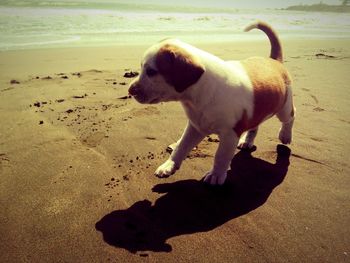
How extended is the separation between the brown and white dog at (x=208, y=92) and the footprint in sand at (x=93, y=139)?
962 millimetres

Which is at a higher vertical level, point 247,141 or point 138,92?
point 138,92

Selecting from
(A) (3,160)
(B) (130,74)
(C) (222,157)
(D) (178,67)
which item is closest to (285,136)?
(C) (222,157)

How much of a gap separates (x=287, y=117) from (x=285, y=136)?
254 mm

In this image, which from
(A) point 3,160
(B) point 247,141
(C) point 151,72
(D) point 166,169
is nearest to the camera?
(C) point 151,72

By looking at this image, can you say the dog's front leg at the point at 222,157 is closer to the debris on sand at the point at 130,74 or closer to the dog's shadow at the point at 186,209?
the dog's shadow at the point at 186,209

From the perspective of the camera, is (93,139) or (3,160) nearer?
(3,160)

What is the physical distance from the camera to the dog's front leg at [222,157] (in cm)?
270

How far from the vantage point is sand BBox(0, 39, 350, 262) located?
2.23 meters

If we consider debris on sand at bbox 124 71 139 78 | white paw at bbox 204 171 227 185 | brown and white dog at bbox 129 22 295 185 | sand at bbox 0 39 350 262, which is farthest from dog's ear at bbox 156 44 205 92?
debris on sand at bbox 124 71 139 78

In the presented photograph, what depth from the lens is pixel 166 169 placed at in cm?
304

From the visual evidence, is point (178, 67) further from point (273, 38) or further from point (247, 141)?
point (273, 38)

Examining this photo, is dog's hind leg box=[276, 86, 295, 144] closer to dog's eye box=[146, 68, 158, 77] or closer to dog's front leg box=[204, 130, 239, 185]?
dog's front leg box=[204, 130, 239, 185]

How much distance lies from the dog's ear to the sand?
1.02 meters

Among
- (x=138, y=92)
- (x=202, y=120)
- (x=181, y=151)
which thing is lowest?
(x=181, y=151)
